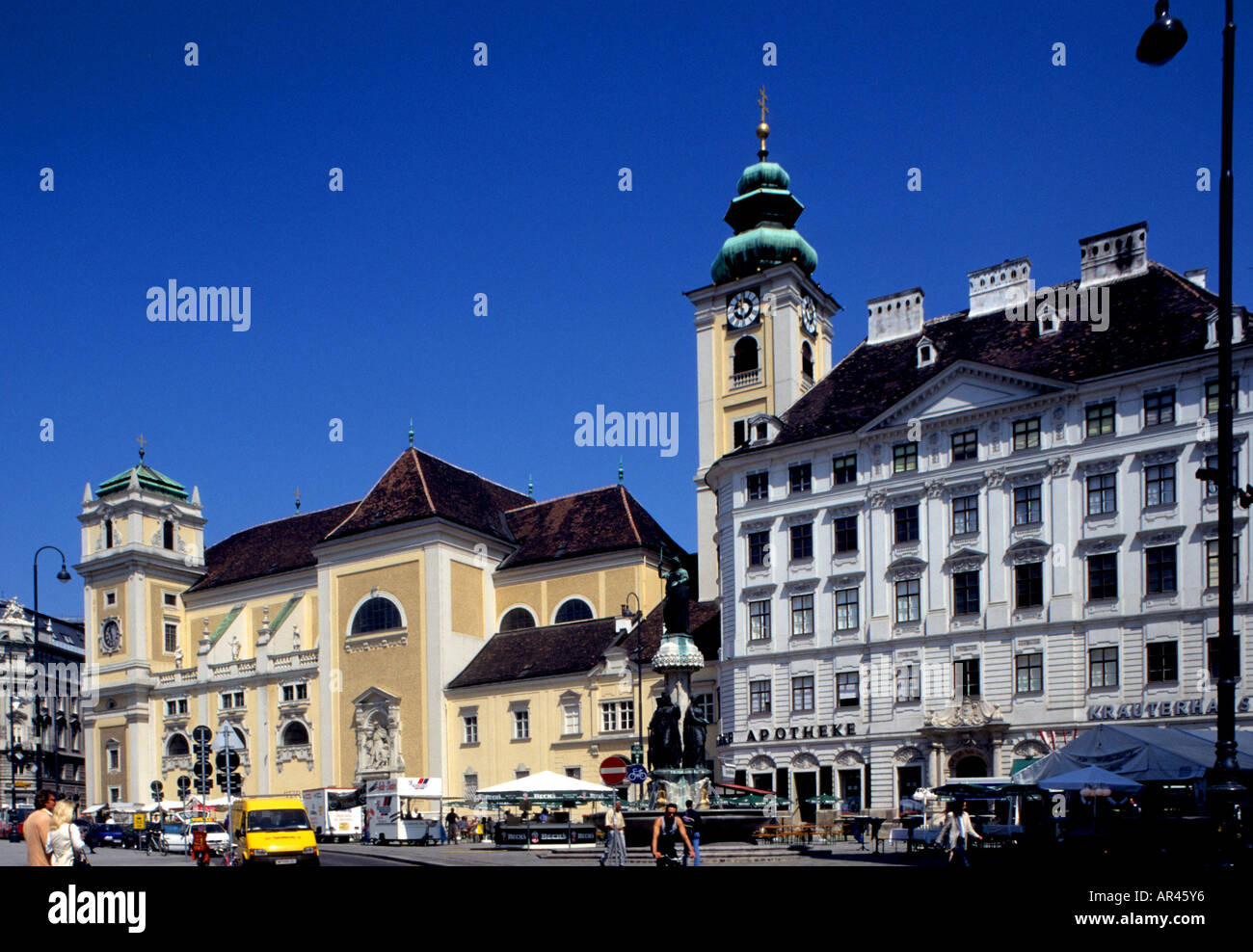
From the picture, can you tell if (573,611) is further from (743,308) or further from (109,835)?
(109,835)

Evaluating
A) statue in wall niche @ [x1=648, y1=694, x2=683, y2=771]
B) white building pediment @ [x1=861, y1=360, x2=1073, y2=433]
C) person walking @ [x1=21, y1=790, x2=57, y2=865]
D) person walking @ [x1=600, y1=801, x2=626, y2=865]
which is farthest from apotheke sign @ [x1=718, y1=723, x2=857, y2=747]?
person walking @ [x1=21, y1=790, x2=57, y2=865]

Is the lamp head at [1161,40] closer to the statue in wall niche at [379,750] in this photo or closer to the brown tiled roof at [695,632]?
the brown tiled roof at [695,632]

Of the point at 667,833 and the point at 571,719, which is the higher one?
the point at 667,833

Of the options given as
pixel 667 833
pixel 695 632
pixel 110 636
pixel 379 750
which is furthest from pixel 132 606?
pixel 667 833

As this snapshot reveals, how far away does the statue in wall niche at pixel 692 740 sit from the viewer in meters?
34.2

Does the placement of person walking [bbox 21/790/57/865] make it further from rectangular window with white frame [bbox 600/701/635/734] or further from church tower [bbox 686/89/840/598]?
church tower [bbox 686/89/840/598]

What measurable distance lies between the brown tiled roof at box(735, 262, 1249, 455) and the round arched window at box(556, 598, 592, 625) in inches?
709

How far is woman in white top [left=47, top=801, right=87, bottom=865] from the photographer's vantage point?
43.1ft

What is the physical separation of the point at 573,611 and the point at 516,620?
4279 millimetres

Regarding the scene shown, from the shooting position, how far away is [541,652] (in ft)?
215

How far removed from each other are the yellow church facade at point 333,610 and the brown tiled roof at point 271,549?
177 millimetres
